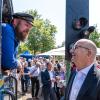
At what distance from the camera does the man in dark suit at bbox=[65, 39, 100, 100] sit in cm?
434

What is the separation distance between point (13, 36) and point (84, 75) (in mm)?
1182

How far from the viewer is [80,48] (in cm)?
461

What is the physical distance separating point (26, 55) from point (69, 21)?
92.4ft

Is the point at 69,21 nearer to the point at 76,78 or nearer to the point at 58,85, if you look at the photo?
the point at 76,78

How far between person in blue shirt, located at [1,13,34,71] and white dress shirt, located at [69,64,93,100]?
942 mm

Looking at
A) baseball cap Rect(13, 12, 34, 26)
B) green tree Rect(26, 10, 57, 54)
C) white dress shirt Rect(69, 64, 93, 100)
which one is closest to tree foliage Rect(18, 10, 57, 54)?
green tree Rect(26, 10, 57, 54)

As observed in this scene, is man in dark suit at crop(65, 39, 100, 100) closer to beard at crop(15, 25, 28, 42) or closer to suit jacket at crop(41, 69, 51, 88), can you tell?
beard at crop(15, 25, 28, 42)

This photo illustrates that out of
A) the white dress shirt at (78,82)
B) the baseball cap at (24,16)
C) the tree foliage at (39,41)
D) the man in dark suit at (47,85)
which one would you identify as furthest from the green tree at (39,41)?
the white dress shirt at (78,82)

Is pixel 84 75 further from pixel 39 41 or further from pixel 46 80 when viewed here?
pixel 39 41

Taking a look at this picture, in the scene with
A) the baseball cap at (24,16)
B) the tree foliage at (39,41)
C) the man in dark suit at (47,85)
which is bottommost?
the tree foliage at (39,41)

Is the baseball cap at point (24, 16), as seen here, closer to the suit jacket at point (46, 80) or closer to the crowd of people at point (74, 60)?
the crowd of people at point (74, 60)

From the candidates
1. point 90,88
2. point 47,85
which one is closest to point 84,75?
point 90,88

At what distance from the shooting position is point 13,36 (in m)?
5.12

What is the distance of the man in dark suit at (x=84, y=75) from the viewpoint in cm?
434
